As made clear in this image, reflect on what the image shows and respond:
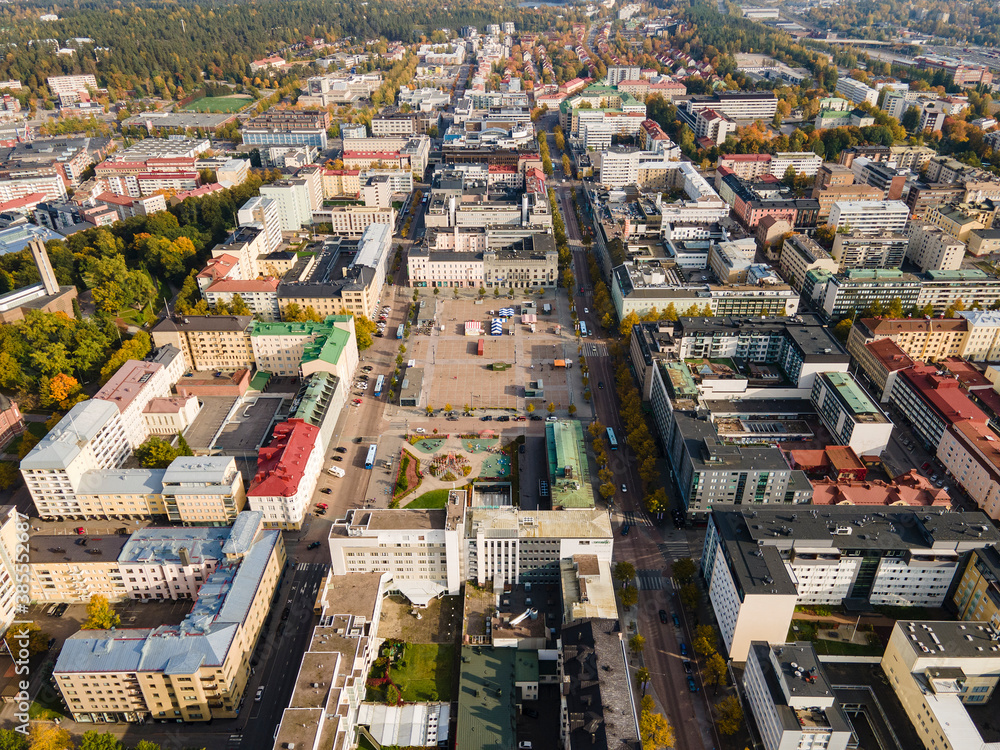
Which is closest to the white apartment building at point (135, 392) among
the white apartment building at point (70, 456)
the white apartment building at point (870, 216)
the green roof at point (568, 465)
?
the white apartment building at point (70, 456)

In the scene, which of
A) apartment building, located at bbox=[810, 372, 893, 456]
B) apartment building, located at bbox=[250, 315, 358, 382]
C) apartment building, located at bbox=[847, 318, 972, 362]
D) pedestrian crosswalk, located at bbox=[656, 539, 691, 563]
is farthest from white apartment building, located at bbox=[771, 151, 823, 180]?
pedestrian crosswalk, located at bbox=[656, 539, 691, 563]

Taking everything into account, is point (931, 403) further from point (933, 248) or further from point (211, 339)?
point (211, 339)

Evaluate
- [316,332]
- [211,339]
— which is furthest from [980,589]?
[211,339]

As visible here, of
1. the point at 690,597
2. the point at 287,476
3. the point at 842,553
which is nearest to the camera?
the point at 842,553

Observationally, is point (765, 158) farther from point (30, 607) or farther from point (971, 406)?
point (30, 607)

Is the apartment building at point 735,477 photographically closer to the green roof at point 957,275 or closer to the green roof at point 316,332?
the green roof at point 316,332

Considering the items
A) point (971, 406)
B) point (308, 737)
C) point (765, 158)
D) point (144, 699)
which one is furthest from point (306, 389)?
point (765, 158)
